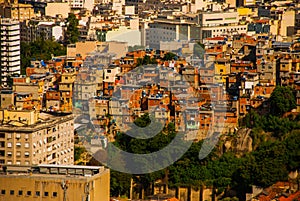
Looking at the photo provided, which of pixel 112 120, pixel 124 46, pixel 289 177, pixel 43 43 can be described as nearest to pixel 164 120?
pixel 112 120

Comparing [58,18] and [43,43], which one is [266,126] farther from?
[58,18]

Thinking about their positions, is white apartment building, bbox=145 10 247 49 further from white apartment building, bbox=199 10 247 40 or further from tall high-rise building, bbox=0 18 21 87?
tall high-rise building, bbox=0 18 21 87

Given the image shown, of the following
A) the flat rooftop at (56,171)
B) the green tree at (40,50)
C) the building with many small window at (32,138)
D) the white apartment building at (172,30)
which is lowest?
the building with many small window at (32,138)

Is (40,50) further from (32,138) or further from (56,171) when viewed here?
(56,171)

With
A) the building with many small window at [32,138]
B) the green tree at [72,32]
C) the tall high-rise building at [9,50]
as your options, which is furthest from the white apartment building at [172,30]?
the building with many small window at [32,138]

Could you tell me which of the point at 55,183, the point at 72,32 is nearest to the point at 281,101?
the point at 55,183

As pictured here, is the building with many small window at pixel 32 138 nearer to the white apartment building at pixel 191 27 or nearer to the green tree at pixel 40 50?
the green tree at pixel 40 50

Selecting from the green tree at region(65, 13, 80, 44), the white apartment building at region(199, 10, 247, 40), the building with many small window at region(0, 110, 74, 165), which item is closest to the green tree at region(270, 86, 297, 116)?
the building with many small window at region(0, 110, 74, 165)
